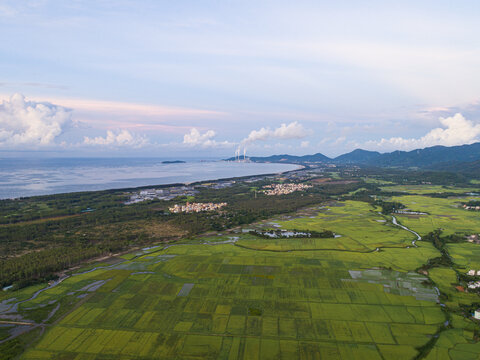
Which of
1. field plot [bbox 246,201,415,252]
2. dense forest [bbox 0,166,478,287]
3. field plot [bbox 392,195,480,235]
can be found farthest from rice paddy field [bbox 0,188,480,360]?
field plot [bbox 392,195,480,235]

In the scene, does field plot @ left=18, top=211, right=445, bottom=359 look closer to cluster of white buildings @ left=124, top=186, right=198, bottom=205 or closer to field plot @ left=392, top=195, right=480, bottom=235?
field plot @ left=392, top=195, right=480, bottom=235

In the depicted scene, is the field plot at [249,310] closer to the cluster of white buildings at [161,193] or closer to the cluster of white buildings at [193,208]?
the cluster of white buildings at [193,208]

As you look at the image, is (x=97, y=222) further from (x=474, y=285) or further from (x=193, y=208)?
(x=474, y=285)

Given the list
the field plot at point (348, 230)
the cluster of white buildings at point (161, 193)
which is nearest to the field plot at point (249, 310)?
the field plot at point (348, 230)

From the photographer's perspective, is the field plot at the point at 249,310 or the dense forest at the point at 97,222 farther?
the dense forest at the point at 97,222

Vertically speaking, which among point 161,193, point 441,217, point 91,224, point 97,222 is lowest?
point 91,224

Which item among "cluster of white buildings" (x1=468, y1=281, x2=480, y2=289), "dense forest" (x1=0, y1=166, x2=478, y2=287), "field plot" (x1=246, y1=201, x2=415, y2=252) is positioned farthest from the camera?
"field plot" (x1=246, y1=201, x2=415, y2=252)

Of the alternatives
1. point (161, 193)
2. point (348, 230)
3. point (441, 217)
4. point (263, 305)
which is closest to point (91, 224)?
point (161, 193)
